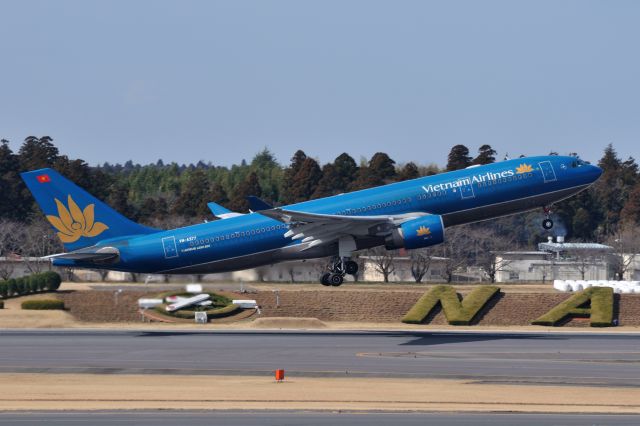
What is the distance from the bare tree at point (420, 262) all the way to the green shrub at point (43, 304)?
4360 centimetres

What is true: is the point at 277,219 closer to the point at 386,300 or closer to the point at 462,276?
the point at 386,300

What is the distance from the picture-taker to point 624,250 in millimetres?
117625

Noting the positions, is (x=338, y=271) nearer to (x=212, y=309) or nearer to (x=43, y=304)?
(x=212, y=309)

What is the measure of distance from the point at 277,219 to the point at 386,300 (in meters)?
22.5

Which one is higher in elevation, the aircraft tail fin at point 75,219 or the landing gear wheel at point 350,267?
the aircraft tail fin at point 75,219

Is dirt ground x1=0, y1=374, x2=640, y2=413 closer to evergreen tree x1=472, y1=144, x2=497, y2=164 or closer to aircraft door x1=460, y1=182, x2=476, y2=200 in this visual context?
aircraft door x1=460, y1=182, x2=476, y2=200

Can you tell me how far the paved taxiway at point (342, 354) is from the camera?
45.7 meters

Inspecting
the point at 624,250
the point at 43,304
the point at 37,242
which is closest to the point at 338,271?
the point at 43,304

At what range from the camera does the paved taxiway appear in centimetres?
4569

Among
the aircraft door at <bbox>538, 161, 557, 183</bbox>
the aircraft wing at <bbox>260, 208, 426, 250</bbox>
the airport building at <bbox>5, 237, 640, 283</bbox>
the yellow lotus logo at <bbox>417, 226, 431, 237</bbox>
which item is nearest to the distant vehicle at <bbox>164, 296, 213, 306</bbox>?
the aircraft wing at <bbox>260, 208, 426, 250</bbox>

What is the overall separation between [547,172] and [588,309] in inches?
701

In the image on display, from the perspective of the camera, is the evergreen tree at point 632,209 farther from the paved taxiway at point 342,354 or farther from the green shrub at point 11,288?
the green shrub at point 11,288

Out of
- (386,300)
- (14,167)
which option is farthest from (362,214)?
(14,167)

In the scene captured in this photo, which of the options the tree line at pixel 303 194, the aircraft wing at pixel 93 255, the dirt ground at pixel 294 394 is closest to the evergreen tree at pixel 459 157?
the tree line at pixel 303 194
